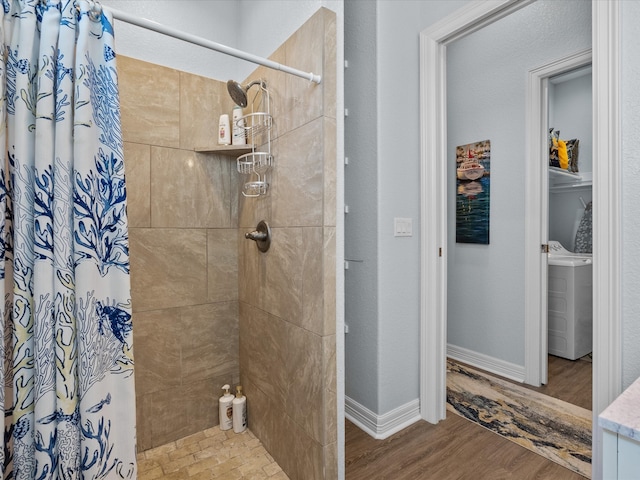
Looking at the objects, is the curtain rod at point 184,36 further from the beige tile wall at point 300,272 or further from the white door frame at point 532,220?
the white door frame at point 532,220

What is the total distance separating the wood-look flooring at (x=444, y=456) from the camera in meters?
1.62

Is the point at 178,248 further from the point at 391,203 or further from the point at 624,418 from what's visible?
the point at 624,418

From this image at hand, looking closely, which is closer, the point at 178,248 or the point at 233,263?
the point at 178,248

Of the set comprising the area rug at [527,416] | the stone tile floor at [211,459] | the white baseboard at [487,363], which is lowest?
the stone tile floor at [211,459]

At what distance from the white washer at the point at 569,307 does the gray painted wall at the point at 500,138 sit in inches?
21.9

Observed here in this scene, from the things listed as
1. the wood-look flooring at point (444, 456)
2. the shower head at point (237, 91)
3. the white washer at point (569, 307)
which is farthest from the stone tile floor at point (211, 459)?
the white washer at point (569, 307)

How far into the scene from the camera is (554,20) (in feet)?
7.83

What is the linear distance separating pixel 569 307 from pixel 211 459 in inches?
109

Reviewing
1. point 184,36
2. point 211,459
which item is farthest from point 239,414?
point 184,36

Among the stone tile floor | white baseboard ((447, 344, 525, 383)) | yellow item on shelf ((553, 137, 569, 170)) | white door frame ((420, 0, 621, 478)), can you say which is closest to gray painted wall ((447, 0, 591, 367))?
white baseboard ((447, 344, 525, 383))

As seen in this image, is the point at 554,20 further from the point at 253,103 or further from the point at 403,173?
the point at 253,103

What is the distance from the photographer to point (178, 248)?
1891 millimetres

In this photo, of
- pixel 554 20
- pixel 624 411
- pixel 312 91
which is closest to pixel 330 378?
pixel 624 411

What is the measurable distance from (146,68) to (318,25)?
948mm
